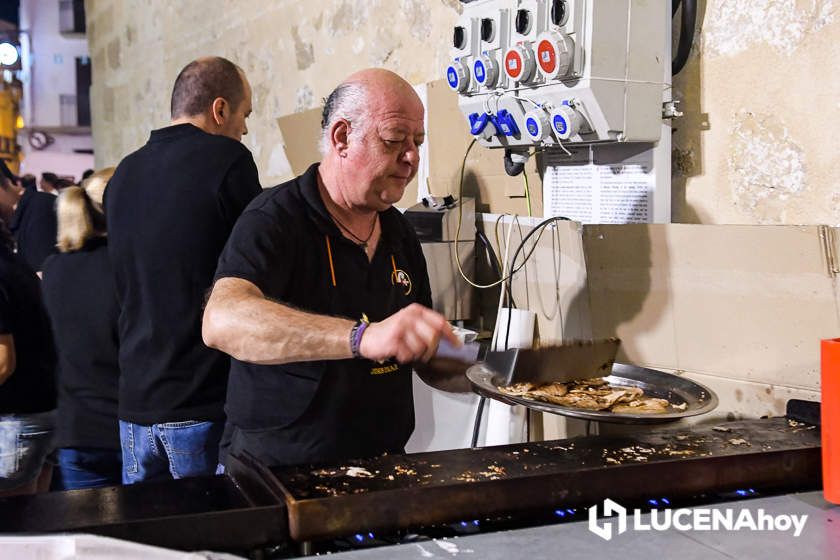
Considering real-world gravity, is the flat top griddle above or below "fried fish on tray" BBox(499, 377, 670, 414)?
below

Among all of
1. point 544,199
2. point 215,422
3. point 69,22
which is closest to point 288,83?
point 544,199

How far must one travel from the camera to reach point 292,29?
156 inches

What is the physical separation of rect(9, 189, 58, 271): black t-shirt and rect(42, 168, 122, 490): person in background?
1852 mm

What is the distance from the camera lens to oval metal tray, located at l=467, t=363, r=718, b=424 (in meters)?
1.44

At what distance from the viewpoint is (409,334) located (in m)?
1.35

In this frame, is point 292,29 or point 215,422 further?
point 292,29

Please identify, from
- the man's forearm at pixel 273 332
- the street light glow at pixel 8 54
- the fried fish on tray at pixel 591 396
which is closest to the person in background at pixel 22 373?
the man's forearm at pixel 273 332

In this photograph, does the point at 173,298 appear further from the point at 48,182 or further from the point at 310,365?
the point at 48,182

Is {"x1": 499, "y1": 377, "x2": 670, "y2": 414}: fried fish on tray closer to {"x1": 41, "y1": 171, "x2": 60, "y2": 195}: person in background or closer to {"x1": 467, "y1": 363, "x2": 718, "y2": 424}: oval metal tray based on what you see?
{"x1": 467, "y1": 363, "x2": 718, "y2": 424}: oval metal tray

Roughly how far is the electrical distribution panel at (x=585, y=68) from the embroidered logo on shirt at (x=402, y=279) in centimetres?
54

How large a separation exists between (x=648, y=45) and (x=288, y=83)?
233cm

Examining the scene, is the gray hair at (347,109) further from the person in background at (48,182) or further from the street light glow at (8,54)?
the street light glow at (8,54)

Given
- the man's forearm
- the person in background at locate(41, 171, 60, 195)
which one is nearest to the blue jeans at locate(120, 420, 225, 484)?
the man's forearm

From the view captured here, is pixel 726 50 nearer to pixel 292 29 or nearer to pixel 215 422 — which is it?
pixel 215 422
